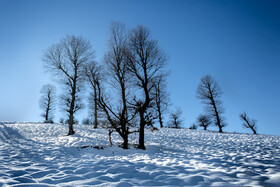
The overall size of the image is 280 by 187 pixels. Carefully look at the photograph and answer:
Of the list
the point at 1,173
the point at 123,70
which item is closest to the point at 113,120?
the point at 123,70

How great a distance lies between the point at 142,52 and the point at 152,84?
2314 millimetres

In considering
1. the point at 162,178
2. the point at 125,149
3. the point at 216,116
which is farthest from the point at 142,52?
the point at 216,116

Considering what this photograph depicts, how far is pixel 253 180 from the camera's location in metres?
2.41

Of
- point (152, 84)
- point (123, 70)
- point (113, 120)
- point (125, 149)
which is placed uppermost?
point (123, 70)

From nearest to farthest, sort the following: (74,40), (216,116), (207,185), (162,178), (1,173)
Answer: (207,185) < (162,178) < (1,173) < (74,40) < (216,116)

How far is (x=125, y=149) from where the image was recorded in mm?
6789

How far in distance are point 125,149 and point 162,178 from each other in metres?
4.55

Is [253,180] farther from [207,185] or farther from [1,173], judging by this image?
[1,173]

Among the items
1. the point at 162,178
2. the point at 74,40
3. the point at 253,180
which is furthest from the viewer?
the point at 74,40

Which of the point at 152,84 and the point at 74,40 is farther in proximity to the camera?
the point at 74,40

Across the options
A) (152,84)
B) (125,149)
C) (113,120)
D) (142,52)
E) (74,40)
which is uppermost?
(74,40)

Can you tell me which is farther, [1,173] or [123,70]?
[123,70]

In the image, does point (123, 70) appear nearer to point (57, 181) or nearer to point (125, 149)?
point (125, 149)

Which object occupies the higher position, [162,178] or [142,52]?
[142,52]
